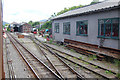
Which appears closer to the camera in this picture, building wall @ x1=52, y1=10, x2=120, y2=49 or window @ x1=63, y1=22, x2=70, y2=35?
building wall @ x1=52, y1=10, x2=120, y2=49

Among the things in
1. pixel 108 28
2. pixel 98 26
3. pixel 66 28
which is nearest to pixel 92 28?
pixel 98 26

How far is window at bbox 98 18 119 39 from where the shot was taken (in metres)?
9.90

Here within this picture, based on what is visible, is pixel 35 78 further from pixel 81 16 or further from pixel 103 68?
pixel 81 16

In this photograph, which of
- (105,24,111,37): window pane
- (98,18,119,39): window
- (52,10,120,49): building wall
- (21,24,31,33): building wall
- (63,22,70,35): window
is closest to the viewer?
(98,18,119,39): window

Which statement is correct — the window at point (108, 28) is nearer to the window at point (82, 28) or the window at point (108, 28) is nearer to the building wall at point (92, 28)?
the building wall at point (92, 28)

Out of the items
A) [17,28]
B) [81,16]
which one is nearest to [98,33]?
[81,16]

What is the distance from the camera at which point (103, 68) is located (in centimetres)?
795

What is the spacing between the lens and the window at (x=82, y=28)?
13.6 m

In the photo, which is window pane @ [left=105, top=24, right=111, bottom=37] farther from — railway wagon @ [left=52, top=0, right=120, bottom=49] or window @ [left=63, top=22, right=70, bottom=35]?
window @ [left=63, top=22, right=70, bottom=35]

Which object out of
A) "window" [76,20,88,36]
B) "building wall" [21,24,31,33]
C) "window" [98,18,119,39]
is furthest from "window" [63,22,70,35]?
"building wall" [21,24,31,33]

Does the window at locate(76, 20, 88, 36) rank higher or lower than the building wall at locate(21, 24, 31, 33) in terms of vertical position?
lower

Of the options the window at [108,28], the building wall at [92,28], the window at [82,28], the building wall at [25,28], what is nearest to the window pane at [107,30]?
the window at [108,28]

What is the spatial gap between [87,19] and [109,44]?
3704mm

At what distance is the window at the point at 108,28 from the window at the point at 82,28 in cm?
216
